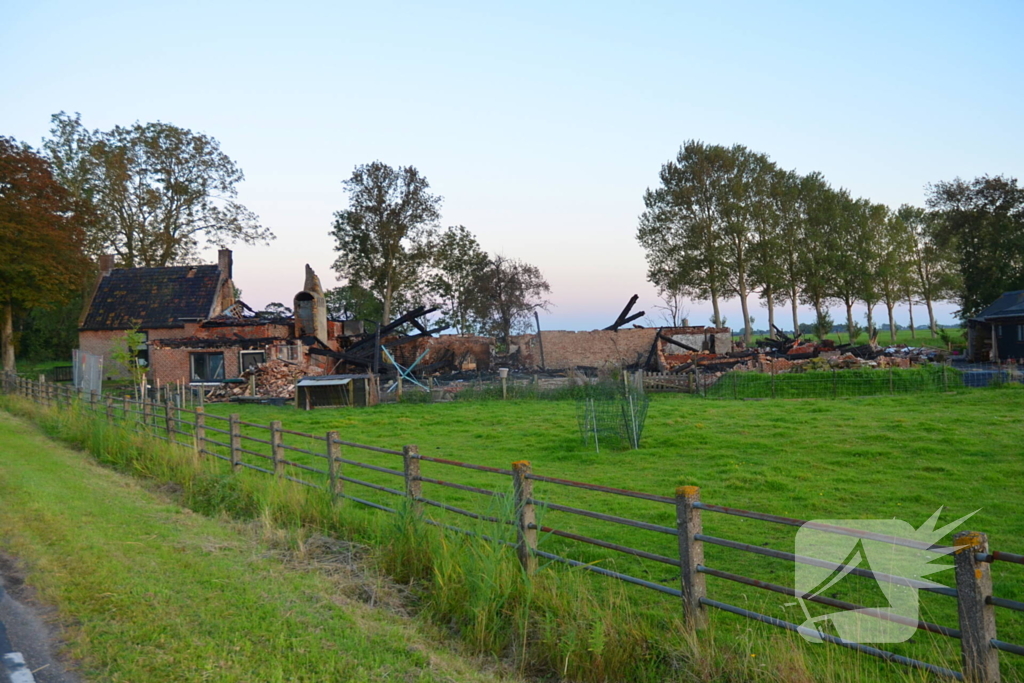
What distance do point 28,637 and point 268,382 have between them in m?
25.7

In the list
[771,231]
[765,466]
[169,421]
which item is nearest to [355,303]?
[771,231]

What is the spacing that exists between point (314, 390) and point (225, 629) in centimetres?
2161

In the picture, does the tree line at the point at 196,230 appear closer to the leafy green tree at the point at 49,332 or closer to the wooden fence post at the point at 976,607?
the leafy green tree at the point at 49,332

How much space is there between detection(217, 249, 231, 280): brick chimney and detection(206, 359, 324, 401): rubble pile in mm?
11549

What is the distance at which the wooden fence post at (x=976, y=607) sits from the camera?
11.9ft

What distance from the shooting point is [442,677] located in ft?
16.0

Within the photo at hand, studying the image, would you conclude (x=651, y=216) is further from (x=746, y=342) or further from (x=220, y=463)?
(x=220, y=463)

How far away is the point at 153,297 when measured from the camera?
129 feet

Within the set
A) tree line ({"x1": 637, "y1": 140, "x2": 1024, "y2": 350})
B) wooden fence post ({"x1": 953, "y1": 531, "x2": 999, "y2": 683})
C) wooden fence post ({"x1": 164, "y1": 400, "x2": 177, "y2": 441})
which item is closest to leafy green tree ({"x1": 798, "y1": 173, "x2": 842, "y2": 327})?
tree line ({"x1": 637, "y1": 140, "x2": 1024, "y2": 350})

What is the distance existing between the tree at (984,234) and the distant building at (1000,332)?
→ 13.2m

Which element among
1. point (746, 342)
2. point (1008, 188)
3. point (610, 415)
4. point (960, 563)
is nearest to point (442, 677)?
point (960, 563)

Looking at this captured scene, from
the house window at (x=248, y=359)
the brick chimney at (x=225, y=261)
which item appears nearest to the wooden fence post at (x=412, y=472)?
the house window at (x=248, y=359)

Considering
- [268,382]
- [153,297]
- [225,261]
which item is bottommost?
[268,382]
